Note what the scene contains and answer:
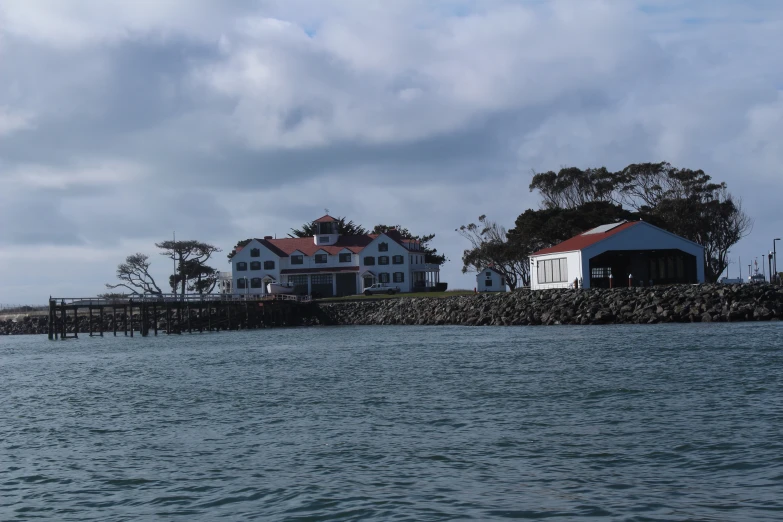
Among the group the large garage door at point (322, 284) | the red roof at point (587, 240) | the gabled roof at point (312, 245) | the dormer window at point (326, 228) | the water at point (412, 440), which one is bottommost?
the water at point (412, 440)

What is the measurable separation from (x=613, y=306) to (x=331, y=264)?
4393 cm

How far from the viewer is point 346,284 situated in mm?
92938

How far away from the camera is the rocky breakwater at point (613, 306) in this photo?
50219 mm

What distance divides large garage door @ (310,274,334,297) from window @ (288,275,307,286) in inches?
31.8

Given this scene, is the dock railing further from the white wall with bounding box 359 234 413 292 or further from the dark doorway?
the dark doorway

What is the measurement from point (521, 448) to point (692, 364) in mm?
14251

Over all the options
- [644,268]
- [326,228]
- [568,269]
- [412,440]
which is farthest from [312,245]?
[412,440]

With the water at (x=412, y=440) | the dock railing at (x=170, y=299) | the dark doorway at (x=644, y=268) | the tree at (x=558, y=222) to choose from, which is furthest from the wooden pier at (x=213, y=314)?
the water at (x=412, y=440)

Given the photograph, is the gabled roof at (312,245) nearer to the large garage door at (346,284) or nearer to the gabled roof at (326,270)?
the gabled roof at (326,270)

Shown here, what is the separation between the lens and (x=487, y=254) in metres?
88.8

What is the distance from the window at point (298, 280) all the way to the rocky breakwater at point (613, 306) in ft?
83.2

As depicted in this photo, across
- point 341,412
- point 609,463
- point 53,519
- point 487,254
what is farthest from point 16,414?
point 487,254

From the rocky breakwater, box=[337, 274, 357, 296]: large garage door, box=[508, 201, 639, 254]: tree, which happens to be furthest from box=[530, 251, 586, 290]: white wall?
box=[337, 274, 357, 296]: large garage door

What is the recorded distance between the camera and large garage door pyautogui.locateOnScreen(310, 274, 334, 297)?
305 ft
